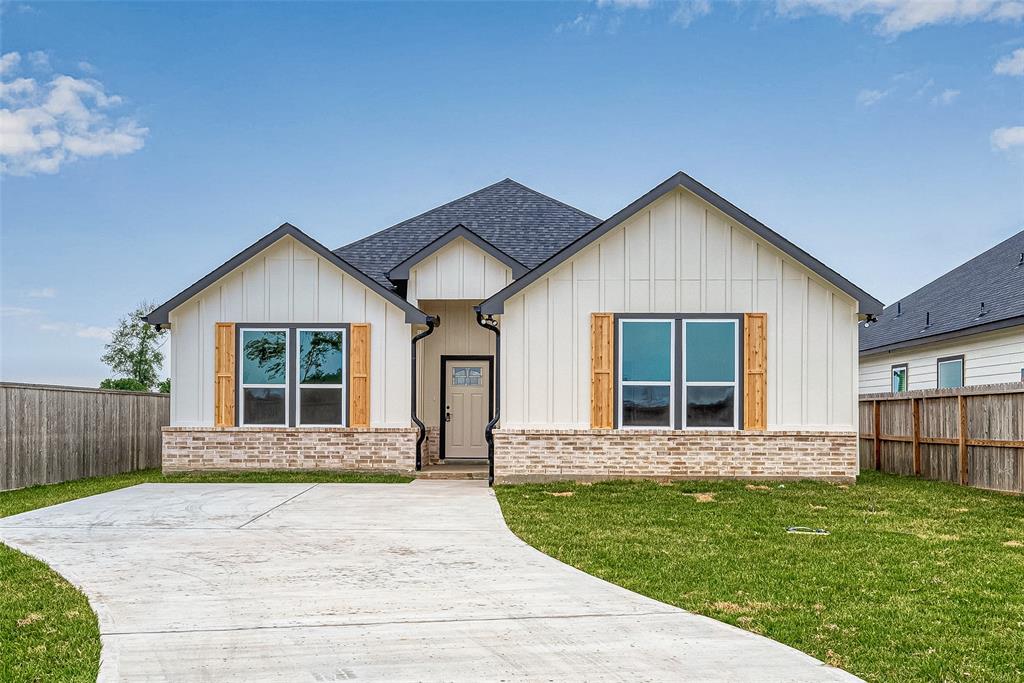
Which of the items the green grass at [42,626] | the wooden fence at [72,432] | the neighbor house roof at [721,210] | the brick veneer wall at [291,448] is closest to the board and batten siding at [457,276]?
the neighbor house roof at [721,210]

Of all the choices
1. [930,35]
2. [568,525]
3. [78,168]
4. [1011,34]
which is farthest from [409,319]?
[1011,34]

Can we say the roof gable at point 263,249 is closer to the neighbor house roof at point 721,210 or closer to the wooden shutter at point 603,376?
the neighbor house roof at point 721,210

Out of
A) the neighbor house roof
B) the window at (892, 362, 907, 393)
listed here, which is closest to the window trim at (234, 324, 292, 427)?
the neighbor house roof

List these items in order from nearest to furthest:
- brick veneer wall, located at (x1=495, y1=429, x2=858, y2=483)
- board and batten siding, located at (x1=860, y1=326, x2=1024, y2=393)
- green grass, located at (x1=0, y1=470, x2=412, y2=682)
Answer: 1. green grass, located at (x1=0, y1=470, x2=412, y2=682)
2. brick veneer wall, located at (x1=495, y1=429, x2=858, y2=483)
3. board and batten siding, located at (x1=860, y1=326, x2=1024, y2=393)

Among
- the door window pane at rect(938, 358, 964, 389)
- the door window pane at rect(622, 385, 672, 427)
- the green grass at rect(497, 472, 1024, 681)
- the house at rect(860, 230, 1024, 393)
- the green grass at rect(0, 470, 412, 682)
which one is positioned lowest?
the green grass at rect(497, 472, 1024, 681)

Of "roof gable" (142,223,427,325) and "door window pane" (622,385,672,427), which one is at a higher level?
"roof gable" (142,223,427,325)

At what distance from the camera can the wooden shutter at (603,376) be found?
14375 mm

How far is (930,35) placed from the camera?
20.1m

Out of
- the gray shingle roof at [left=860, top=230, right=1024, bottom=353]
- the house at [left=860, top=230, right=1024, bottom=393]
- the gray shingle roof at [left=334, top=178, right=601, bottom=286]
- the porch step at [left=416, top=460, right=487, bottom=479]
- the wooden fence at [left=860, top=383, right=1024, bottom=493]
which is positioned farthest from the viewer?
the gray shingle roof at [left=860, top=230, right=1024, bottom=353]

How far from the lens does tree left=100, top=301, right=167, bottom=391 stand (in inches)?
1347

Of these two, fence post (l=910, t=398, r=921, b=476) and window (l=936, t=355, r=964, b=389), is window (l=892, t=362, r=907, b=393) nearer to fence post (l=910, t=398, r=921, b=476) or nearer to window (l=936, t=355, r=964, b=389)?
window (l=936, t=355, r=964, b=389)

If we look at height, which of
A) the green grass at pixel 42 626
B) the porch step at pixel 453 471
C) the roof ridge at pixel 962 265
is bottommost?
the porch step at pixel 453 471

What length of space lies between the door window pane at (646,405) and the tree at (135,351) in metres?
25.2

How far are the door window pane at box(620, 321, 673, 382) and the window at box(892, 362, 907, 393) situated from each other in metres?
11.6
